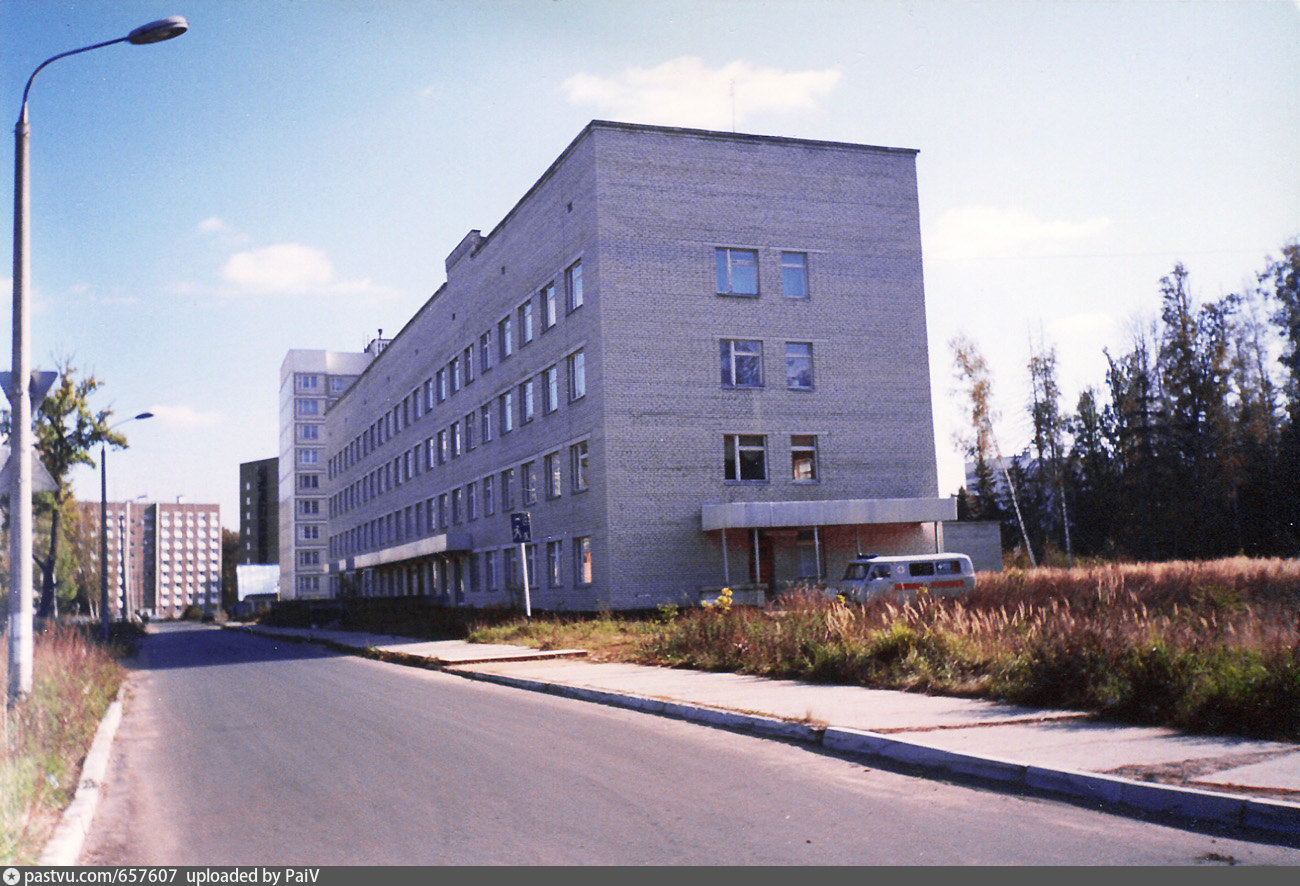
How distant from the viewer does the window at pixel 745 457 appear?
1453 inches

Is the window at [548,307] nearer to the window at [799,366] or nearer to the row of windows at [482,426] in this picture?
the row of windows at [482,426]

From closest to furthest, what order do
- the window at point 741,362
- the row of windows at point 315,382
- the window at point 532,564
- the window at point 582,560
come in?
the window at point 582,560
the window at point 741,362
the window at point 532,564
the row of windows at point 315,382

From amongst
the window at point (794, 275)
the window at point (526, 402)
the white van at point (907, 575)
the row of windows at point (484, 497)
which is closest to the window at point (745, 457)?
the row of windows at point (484, 497)

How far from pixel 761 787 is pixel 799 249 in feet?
107

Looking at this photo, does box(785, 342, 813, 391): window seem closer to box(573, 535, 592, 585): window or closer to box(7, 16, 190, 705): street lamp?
box(573, 535, 592, 585): window

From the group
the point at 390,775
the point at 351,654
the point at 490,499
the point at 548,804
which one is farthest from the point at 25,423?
the point at 490,499

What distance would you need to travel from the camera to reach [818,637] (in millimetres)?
15859

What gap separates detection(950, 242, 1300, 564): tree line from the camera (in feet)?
159

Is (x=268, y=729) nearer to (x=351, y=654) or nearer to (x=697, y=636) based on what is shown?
(x=697, y=636)

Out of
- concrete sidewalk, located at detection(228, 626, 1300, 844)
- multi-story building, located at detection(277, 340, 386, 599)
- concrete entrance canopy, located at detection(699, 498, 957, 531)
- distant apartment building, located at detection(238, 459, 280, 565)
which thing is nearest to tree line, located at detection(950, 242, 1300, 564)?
concrete entrance canopy, located at detection(699, 498, 957, 531)

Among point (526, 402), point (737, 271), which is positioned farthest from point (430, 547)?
point (737, 271)

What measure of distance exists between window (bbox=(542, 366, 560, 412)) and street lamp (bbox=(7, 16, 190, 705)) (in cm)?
2779

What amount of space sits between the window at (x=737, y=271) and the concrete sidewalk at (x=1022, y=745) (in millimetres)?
23978

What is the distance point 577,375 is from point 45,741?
2957 centimetres
